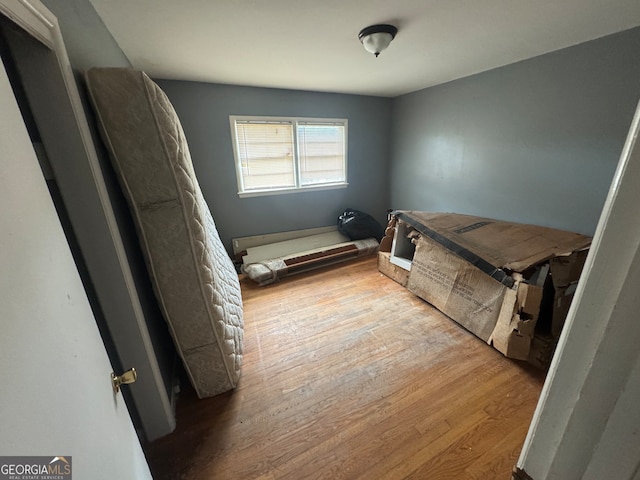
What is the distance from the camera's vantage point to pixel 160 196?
1160 millimetres

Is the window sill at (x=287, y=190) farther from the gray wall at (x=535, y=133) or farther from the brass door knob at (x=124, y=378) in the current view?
the brass door knob at (x=124, y=378)

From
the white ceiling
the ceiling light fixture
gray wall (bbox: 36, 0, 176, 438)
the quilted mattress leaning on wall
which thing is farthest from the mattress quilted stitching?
the ceiling light fixture

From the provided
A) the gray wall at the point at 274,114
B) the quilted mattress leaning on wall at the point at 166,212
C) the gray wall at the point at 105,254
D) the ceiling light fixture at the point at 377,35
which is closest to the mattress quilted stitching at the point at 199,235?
the quilted mattress leaning on wall at the point at 166,212

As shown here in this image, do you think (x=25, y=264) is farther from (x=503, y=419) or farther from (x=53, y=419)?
(x=503, y=419)

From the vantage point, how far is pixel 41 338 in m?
0.44

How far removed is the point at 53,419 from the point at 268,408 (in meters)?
1.24

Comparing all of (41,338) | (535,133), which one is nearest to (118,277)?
(41,338)

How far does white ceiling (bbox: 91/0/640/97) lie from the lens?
4.41ft

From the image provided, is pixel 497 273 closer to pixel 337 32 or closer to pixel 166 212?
pixel 337 32

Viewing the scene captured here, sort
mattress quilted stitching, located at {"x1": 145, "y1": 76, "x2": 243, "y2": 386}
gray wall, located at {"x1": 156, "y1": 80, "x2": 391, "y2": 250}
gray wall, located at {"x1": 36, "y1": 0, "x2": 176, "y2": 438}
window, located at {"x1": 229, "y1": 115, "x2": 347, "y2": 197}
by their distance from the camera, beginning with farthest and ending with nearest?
1. window, located at {"x1": 229, "y1": 115, "x2": 347, "y2": 197}
2. gray wall, located at {"x1": 156, "y1": 80, "x2": 391, "y2": 250}
3. mattress quilted stitching, located at {"x1": 145, "y1": 76, "x2": 243, "y2": 386}
4. gray wall, located at {"x1": 36, "y1": 0, "x2": 176, "y2": 438}

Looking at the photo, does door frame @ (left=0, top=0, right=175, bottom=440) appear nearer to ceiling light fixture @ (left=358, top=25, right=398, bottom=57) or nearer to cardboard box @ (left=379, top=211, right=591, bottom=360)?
ceiling light fixture @ (left=358, top=25, right=398, bottom=57)

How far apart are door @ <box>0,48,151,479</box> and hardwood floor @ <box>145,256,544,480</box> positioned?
81 cm

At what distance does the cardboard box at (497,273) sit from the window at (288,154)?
4.95 ft

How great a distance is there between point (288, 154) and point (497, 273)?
271 centimetres
